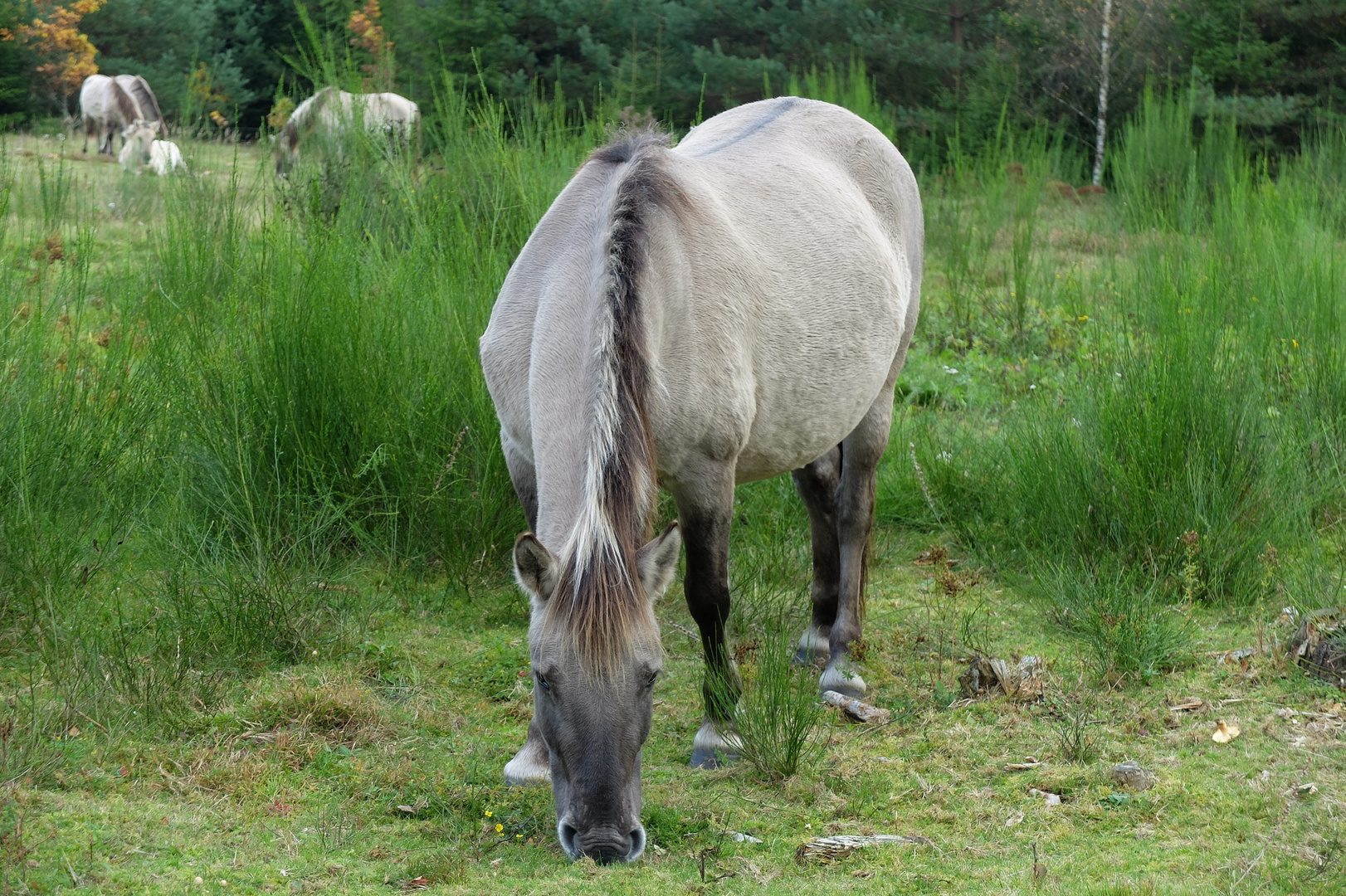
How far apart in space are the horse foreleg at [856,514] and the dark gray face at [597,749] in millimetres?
1987

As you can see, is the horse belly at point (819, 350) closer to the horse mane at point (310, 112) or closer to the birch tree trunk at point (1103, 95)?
the horse mane at point (310, 112)

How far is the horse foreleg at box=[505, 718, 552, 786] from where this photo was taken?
346 cm

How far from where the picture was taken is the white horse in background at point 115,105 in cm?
1566

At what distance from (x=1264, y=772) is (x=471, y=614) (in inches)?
121

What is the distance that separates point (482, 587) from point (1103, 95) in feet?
40.4

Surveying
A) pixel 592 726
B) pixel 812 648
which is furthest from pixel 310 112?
pixel 592 726

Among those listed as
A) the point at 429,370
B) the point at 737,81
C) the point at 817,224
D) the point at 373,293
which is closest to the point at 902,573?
the point at 817,224

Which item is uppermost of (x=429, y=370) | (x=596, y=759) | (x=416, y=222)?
(x=416, y=222)

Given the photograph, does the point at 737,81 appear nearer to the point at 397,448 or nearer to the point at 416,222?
the point at 416,222

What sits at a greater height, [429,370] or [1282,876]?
[429,370]

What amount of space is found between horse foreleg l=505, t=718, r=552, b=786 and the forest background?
32.1ft

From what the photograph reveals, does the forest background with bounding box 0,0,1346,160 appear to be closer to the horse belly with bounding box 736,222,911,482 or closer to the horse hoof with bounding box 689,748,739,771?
the horse belly with bounding box 736,222,911,482

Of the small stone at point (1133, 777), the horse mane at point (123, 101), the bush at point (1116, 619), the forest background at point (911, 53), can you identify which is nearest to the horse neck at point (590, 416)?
the small stone at point (1133, 777)

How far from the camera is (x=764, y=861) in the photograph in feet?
9.95
